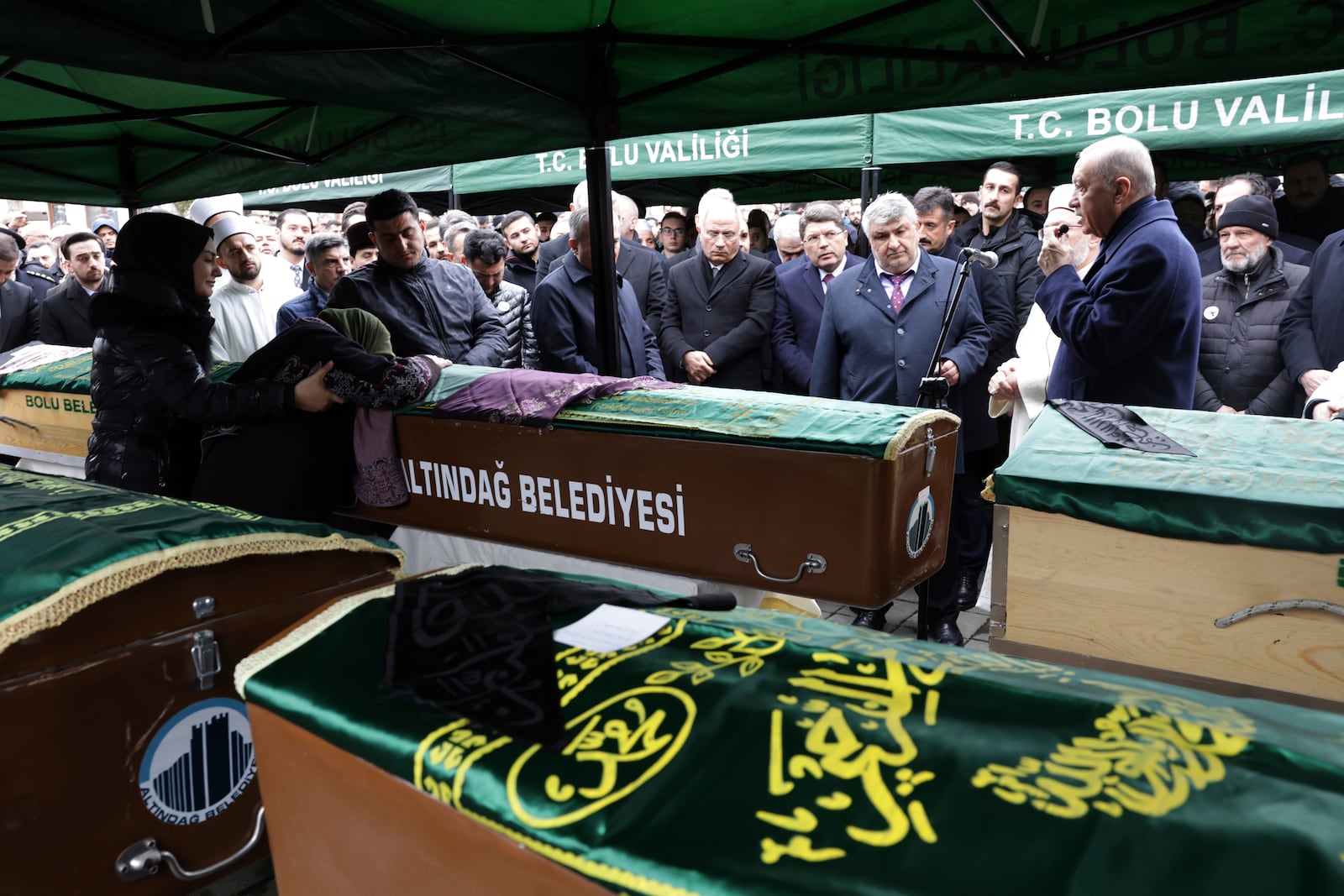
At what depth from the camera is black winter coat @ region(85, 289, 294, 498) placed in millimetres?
2732

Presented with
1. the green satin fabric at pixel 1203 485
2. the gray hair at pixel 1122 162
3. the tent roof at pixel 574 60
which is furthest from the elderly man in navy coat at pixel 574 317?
the green satin fabric at pixel 1203 485

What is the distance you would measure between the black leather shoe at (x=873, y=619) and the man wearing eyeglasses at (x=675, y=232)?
12.8 feet

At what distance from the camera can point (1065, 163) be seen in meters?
7.52

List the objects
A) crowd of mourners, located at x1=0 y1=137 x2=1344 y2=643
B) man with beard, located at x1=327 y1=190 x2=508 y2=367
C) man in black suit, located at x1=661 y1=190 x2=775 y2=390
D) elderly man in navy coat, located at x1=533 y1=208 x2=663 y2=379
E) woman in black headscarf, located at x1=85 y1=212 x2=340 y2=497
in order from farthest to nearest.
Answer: man in black suit, located at x1=661 y1=190 x2=775 y2=390, elderly man in navy coat, located at x1=533 y1=208 x2=663 y2=379, man with beard, located at x1=327 y1=190 x2=508 y2=367, crowd of mourners, located at x1=0 y1=137 x2=1344 y2=643, woman in black headscarf, located at x1=85 y1=212 x2=340 y2=497

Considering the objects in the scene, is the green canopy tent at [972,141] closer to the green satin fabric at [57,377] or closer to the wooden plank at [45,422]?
the green satin fabric at [57,377]

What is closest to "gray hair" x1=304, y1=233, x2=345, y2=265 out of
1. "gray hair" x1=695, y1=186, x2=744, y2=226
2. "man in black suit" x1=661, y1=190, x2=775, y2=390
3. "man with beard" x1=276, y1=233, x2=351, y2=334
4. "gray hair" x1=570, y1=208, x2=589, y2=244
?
"man with beard" x1=276, y1=233, x2=351, y2=334

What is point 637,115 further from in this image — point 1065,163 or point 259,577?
point 1065,163

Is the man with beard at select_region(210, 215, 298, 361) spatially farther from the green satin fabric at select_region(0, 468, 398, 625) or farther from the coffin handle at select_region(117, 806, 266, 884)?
the coffin handle at select_region(117, 806, 266, 884)

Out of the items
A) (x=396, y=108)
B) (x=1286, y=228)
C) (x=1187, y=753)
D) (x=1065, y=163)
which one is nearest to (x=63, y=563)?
(x=1187, y=753)

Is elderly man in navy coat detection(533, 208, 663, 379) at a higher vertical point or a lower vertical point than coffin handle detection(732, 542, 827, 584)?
higher

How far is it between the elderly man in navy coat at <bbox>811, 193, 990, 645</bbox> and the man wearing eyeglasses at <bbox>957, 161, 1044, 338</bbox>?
0.83 m

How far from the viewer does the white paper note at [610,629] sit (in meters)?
1.19

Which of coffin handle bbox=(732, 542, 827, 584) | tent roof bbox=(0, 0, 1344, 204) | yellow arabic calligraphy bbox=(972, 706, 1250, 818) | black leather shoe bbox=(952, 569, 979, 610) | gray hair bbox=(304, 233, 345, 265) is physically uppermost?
tent roof bbox=(0, 0, 1344, 204)

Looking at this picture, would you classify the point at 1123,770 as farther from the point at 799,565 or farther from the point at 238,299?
the point at 238,299
